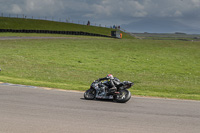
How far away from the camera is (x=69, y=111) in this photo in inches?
435

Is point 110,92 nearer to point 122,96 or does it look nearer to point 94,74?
point 122,96

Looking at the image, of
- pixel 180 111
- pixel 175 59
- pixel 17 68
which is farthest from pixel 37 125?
pixel 175 59

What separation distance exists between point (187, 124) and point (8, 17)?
90899 millimetres

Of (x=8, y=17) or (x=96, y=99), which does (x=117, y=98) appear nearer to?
(x=96, y=99)

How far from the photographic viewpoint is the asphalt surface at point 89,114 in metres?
8.95

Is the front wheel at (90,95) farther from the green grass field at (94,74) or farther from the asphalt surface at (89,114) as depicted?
the green grass field at (94,74)

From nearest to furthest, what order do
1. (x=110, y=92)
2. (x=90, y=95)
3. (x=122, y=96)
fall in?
(x=122, y=96), (x=110, y=92), (x=90, y=95)

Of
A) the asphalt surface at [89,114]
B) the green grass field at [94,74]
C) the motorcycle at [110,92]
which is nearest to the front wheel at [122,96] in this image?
the motorcycle at [110,92]

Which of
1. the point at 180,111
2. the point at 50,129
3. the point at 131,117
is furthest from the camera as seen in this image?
the point at 180,111

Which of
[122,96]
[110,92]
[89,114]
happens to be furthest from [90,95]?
[89,114]

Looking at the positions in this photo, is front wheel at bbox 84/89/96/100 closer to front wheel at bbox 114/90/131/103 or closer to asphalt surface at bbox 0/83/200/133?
asphalt surface at bbox 0/83/200/133

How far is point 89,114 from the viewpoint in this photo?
10.7 meters

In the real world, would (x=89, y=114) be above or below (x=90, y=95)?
below

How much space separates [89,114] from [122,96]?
291cm
